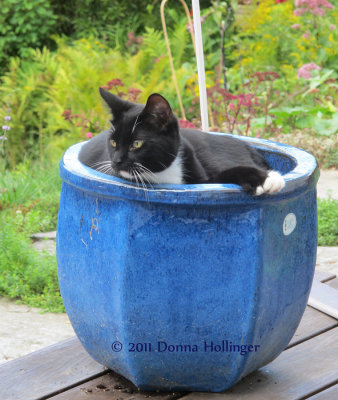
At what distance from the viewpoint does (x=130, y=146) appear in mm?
1763

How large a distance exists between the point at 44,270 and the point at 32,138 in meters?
3.29

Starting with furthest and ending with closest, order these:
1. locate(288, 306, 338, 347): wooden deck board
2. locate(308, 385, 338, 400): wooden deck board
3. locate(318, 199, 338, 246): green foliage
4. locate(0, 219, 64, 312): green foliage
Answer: locate(318, 199, 338, 246): green foliage → locate(0, 219, 64, 312): green foliage → locate(288, 306, 338, 347): wooden deck board → locate(308, 385, 338, 400): wooden deck board

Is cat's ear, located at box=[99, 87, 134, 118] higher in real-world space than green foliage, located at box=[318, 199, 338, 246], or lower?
higher

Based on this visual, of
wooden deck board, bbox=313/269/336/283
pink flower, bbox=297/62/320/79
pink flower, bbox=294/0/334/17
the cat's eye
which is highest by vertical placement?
pink flower, bbox=294/0/334/17

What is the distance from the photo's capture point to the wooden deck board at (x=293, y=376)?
72.4 inches

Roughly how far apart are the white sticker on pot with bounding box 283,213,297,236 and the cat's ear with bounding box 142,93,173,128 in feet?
1.46

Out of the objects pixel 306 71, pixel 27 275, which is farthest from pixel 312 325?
pixel 306 71

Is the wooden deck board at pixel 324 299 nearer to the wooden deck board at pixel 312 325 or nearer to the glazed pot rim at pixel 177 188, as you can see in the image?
the wooden deck board at pixel 312 325

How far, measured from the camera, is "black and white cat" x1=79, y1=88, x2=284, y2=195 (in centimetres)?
170

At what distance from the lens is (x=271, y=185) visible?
156 cm

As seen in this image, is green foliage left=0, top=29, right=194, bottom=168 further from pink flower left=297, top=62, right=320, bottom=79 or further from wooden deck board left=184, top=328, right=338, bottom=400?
wooden deck board left=184, top=328, right=338, bottom=400

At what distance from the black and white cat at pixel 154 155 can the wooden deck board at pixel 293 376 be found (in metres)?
0.64

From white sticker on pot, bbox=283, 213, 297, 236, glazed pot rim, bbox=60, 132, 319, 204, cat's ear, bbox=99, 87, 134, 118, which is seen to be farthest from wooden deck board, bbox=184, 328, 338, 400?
cat's ear, bbox=99, 87, 134, 118

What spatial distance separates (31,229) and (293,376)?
204cm
